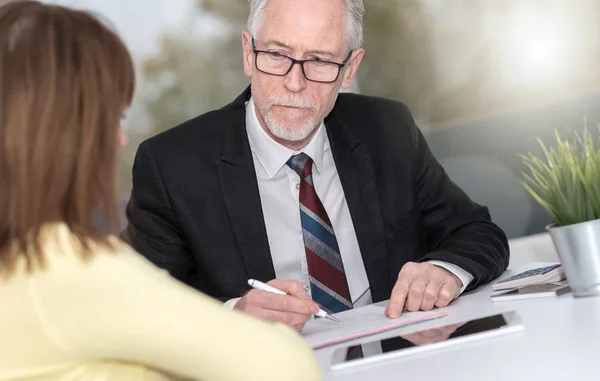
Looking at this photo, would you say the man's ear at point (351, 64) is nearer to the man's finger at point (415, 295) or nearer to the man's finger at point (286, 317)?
the man's finger at point (415, 295)

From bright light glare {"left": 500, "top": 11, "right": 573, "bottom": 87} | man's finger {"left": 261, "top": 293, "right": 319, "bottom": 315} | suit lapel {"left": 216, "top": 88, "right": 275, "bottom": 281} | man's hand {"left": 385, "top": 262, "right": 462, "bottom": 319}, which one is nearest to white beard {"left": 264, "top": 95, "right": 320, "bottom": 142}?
suit lapel {"left": 216, "top": 88, "right": 275, "bottom": 281}

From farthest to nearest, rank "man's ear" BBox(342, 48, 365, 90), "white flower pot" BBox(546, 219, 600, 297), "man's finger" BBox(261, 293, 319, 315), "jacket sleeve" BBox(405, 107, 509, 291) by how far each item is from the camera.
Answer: "man's ear" BBox(342, 48, 365, 90), "jacket sleeve" BBox(405, 107, 509, 291), "man's finger" BBox(261, 293, 319, 315), "white flower pot" BBox(546, 219, 600, 297)

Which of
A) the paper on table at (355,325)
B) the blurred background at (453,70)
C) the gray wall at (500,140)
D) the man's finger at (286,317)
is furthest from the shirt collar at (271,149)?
the gray wall at (500,140)

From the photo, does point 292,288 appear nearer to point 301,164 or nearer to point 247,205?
point 247,205

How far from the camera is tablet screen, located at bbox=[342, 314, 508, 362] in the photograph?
148 cm

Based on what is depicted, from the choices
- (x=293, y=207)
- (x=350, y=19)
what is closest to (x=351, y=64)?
(x=350, y=19)

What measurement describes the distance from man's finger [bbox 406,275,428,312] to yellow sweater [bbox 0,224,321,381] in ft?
2.96

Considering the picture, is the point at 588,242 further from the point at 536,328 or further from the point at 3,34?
the point at 3,34

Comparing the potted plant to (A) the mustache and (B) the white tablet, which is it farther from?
(A) the mustache

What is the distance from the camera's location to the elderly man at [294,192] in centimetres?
246

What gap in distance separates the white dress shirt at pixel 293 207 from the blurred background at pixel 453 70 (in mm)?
1275

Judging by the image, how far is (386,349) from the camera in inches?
58.4

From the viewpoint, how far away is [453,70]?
3.87 metres

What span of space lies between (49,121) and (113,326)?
27cm
